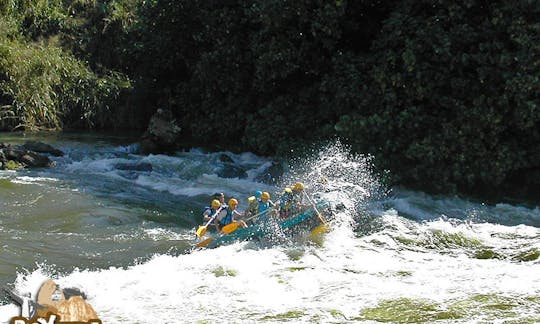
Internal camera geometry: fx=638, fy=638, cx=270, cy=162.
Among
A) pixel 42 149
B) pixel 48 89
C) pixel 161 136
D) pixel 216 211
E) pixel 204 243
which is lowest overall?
pixel 42 149

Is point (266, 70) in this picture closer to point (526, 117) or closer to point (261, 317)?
point (526, 117)

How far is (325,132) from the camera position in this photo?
15305 mm

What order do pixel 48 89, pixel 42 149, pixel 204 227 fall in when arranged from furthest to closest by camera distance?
pixel 48 89
pixel 42 149
pixel 204 227

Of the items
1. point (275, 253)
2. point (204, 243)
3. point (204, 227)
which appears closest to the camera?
point (275, 253)

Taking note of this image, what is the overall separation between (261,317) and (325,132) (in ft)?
28.5

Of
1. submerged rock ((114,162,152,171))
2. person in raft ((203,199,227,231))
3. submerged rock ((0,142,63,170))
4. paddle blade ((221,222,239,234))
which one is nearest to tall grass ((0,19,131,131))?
submerged rock ((0,142,63,170))

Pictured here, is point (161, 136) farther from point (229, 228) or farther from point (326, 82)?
point (229, 228)

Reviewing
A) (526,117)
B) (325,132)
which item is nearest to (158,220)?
(325,132)

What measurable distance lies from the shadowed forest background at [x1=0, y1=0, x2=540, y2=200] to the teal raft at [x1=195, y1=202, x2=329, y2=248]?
3739mm

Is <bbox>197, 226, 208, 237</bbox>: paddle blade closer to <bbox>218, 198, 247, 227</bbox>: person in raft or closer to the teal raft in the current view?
the teal raft

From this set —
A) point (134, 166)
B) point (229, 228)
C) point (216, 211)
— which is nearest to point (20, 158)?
point (134, 166)

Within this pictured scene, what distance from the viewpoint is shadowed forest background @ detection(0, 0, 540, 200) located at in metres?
13.2

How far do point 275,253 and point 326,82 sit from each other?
6916 millimetres

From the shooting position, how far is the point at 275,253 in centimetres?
972
